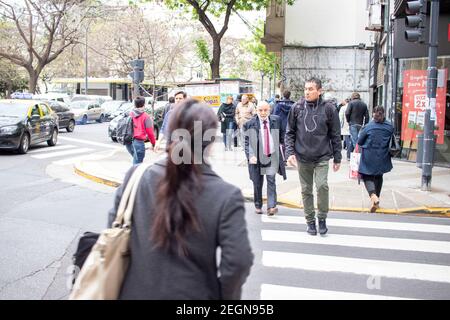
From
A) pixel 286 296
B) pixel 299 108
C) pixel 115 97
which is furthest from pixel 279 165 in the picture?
→ pixel 115 97

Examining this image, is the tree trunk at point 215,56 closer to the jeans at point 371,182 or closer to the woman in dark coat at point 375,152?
the woman in dark coat at point 375,152

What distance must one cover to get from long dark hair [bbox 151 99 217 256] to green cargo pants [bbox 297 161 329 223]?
15.7 ft

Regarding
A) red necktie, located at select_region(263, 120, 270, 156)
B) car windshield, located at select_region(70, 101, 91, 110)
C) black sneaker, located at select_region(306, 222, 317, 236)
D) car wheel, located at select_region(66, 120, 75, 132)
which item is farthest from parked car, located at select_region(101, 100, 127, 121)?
black sneaker, located at select_region(306, 222, 317, 236)

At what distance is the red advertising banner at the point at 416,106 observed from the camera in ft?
46.5

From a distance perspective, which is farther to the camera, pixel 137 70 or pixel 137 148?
pixel 137 70

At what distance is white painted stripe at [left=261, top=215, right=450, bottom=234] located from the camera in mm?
8000

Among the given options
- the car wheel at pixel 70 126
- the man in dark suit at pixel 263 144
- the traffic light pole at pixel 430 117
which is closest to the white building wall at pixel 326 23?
A: the car wheel at pixel 70 126

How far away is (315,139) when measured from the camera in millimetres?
7062

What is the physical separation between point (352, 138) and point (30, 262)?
10.9 meters

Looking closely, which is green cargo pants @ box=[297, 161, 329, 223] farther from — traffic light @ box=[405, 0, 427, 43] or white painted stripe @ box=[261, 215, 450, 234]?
traffic light @ box=[405, 0, 427, 43]

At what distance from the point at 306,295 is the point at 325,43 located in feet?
71.9

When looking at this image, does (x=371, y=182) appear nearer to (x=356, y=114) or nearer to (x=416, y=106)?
(x=356, y=114)

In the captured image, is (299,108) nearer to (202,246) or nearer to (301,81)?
(202,246)

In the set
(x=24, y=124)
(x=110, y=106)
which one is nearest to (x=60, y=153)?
(x=24, y=124)
